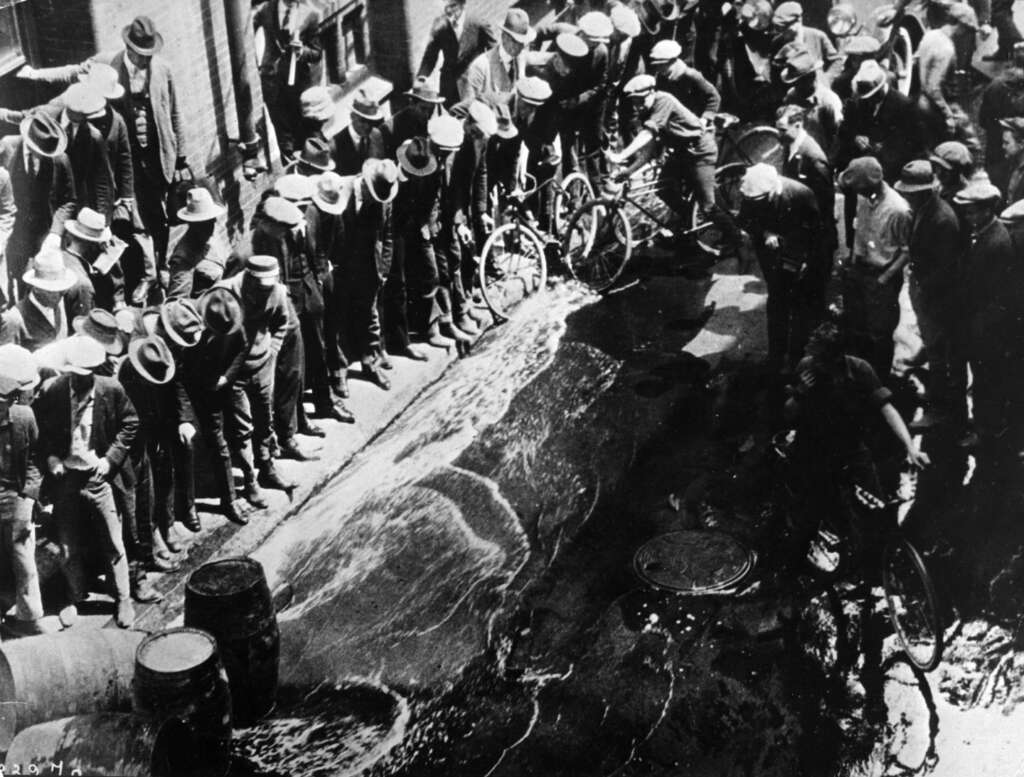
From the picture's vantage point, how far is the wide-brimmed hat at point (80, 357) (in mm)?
8570

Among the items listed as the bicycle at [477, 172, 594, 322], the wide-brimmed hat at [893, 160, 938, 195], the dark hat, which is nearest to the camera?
the wide-brimmed hat at [893, 160, 938, 195]

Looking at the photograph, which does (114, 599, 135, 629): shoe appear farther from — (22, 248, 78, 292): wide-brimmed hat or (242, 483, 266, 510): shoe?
(22, 248, 78, 292): wide-brimmed hat

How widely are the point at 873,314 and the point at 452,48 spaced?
5.72 m

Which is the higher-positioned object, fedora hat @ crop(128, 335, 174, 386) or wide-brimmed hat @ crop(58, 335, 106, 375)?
wide-brimmed hat @ crop(58, 335, 106, 375)

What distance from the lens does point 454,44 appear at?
14664 mm

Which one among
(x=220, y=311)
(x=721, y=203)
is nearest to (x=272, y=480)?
(x=220, y=311)

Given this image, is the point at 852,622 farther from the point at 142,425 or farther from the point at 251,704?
the point at 142,425

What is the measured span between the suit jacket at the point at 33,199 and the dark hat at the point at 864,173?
6282 millimetres

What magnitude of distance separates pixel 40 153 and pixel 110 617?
350 centimetres

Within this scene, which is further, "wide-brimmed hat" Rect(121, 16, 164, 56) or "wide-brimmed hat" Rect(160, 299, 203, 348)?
"wide-brimmed hat" Rect(121, 16, 164, 56)

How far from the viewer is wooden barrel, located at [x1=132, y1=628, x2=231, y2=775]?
7723 mm

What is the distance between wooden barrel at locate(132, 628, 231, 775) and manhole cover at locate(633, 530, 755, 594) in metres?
3.31

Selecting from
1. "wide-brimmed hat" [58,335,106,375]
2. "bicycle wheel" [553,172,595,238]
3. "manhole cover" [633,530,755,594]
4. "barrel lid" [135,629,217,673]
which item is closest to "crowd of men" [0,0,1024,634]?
"wide-brimmed hat" [58,335,106,375]

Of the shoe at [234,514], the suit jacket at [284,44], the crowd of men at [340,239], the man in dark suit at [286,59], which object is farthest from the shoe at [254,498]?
the suit jacket at [284,44]
